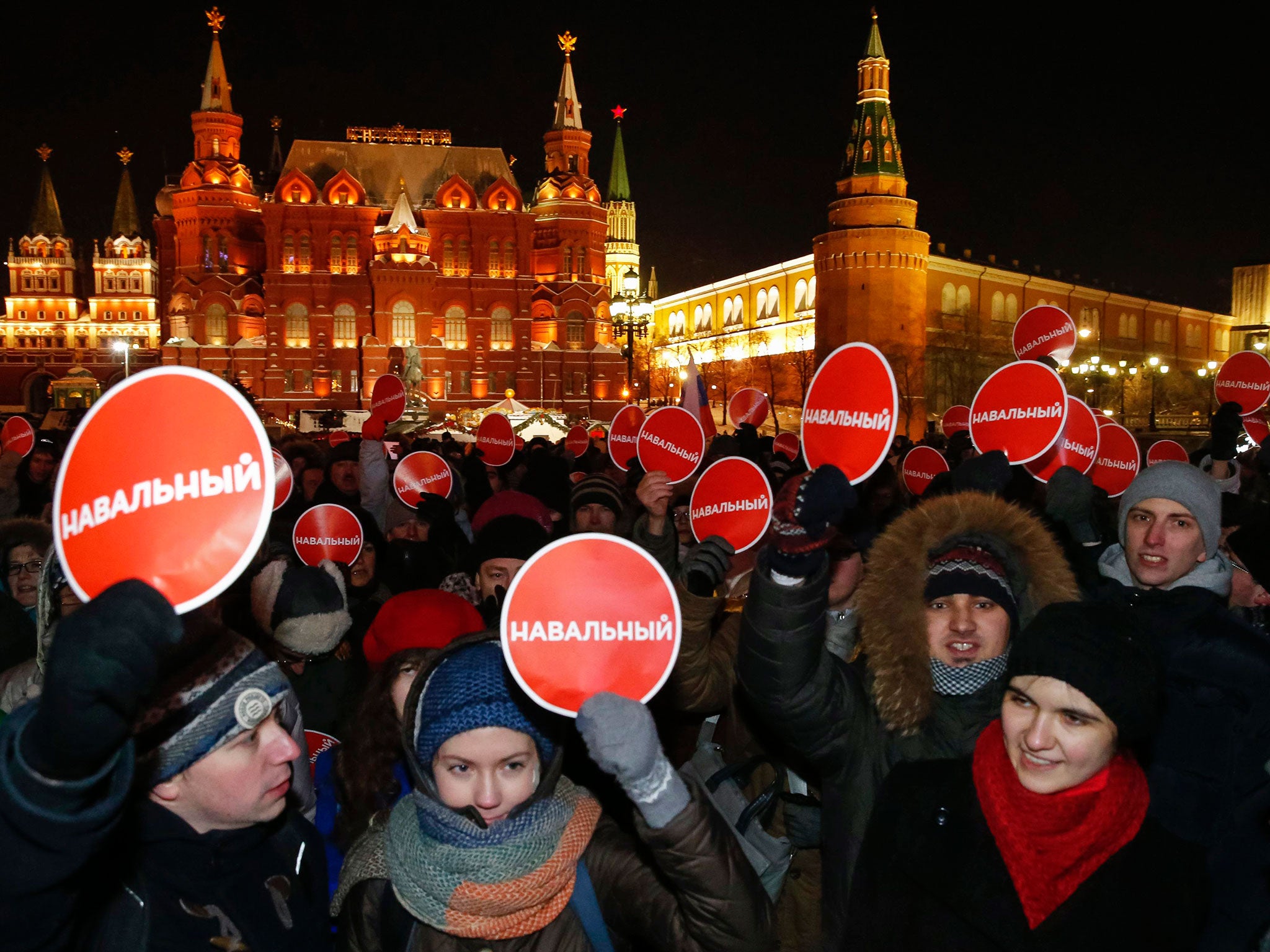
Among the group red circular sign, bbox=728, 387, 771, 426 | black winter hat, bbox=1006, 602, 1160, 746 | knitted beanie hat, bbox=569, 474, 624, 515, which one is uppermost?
red circular sign, bbox=728, 387, 771, 426

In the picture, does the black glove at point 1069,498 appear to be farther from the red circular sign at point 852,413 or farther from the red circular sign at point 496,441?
the red circular sign at point 496,441

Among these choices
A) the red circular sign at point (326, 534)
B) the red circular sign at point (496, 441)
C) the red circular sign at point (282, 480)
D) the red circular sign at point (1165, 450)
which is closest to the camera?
the red circular sign at point (282, 480)

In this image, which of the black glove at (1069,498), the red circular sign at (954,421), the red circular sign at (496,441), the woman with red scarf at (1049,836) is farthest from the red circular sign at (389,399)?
the woman with red scarf at (1049,836)

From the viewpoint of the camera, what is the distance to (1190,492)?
309cm

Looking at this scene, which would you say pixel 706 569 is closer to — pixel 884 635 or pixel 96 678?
pixel 884 635

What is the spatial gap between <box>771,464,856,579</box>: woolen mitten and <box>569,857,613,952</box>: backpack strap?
75 centimetres

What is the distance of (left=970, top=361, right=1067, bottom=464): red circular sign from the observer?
13.9 ft

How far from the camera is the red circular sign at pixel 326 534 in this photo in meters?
5.02

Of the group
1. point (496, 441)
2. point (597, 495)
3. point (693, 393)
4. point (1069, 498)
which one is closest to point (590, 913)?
point (1069, 498)

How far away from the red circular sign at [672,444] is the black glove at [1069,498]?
2.05m

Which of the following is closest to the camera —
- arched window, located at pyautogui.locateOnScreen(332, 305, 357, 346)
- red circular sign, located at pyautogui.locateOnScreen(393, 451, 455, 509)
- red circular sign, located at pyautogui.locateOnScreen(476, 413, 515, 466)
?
red circular sign, located at pyautogui.locateOnScreen(393, 451, 455, 509)

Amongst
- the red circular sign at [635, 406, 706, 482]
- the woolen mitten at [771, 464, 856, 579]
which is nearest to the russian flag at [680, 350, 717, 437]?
the red circular sign at [635, 406, 706, 482]

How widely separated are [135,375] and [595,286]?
182 feet

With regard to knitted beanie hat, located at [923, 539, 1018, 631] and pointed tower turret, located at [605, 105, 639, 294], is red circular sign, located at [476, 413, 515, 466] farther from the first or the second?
pointed tower turret, located at [605, 105, 639, 294]
